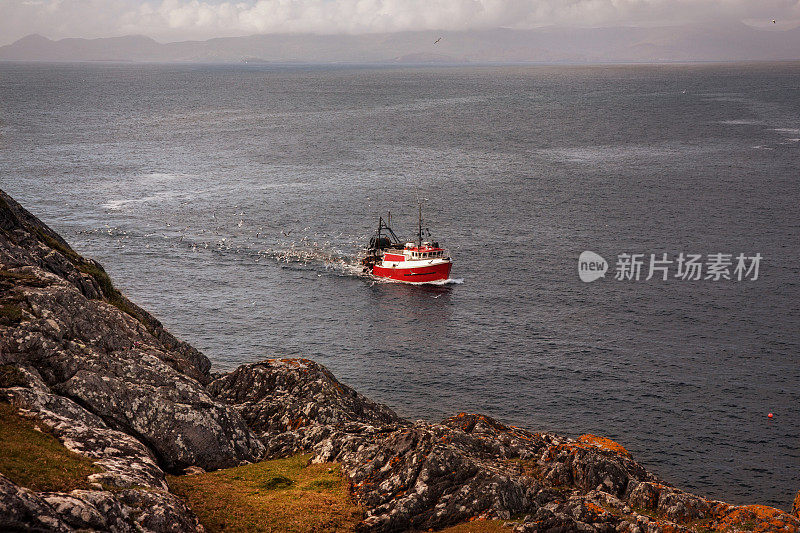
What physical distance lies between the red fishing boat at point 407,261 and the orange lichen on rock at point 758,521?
233ft

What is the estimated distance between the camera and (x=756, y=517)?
95.8ft

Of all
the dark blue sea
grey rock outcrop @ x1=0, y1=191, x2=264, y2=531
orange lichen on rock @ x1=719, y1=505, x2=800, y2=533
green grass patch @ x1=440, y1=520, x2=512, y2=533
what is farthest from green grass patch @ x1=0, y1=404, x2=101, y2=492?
the dark blue sea

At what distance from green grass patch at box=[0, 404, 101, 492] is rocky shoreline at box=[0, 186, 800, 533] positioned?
1.65ft

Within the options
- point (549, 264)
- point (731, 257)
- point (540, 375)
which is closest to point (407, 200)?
point (549, 264)

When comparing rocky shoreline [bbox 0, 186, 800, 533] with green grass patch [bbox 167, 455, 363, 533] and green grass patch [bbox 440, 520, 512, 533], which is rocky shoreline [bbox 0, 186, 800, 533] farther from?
green grass patch [bbox 167, 455, 363, 533]

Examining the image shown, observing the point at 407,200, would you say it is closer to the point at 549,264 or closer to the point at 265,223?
the point at 265,223

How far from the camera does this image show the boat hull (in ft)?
328

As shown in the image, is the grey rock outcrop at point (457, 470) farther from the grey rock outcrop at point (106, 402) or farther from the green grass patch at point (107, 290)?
the green grass patch at point (107, 290)

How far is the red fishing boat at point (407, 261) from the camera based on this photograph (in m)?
100

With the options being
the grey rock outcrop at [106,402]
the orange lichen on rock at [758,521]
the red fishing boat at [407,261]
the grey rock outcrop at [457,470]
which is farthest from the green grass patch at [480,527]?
the red fishing boat at [407,261]

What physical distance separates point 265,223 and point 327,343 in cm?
5196

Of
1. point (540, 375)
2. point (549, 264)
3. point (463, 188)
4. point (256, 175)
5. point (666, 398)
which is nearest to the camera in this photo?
point (666, 398)

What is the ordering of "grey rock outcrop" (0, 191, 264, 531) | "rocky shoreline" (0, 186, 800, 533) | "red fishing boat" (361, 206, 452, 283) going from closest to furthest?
"grey rock outcrop" (0, 191, 264, 531) < "rocky shoreline" (0, 186, 800, 533) < "red fishing boat" (361, 206, 452, 283)

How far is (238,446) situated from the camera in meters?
31.3
